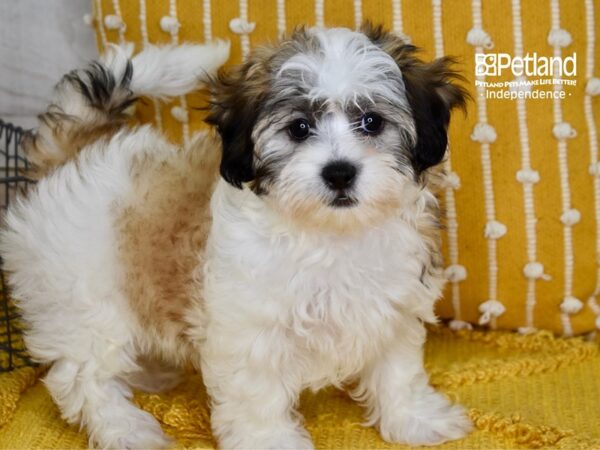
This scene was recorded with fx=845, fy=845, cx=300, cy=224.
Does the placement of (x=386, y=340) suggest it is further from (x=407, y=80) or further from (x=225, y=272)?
(x=407, y=80)

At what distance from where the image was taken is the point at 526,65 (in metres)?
2.27

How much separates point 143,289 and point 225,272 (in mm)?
270

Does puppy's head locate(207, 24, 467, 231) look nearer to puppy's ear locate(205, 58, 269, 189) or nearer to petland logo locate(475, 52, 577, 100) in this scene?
puppy's ear locate(205, 58, 269, 189)

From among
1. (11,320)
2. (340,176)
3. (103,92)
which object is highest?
(103,92)

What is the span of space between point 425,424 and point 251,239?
2.09 ft

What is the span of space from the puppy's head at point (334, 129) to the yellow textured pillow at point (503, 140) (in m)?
0.57

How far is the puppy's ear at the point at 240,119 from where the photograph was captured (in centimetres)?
170

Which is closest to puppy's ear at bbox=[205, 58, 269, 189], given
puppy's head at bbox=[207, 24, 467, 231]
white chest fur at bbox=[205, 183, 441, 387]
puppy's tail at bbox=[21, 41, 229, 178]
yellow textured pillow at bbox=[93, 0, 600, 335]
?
puppy's head at bbox=[207, 24, 467, 231]

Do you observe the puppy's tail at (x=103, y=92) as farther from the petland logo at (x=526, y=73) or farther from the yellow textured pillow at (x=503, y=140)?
the petland logo at (x=526, y=73)

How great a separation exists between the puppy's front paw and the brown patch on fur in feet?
1.77

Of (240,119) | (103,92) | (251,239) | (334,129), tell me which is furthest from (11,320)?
(334,129)

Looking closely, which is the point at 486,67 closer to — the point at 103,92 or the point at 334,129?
the point at 334,129

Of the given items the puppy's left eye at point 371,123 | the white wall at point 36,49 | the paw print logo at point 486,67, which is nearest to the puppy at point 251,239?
the puppy's left eye at point 371,123

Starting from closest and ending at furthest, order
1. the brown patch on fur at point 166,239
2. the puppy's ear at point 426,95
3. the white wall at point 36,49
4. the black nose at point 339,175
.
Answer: the black nose at point 339,175, the puppy's ear at point 426,95, the brown patch on fur at point 166,239, the white wall at point 36,49
